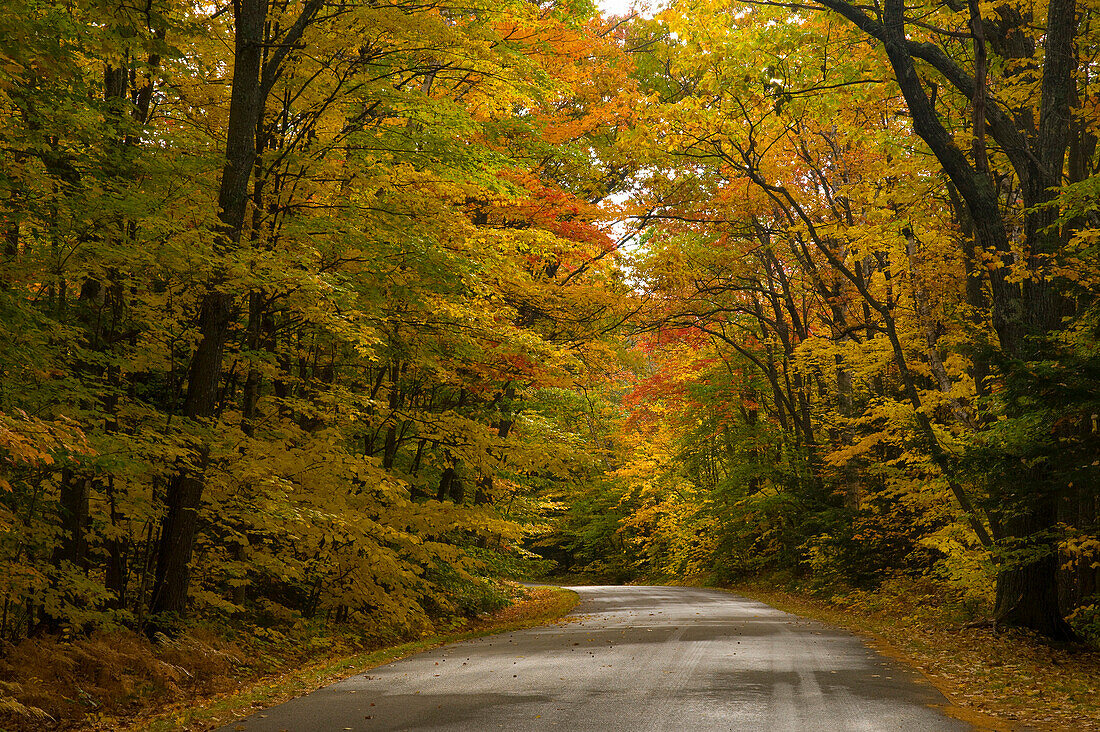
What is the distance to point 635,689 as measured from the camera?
8.07 metres

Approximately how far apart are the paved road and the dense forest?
2258 mm

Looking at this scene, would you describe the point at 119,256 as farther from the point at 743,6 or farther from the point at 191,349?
the point at 743,6

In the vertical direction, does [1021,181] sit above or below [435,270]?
above

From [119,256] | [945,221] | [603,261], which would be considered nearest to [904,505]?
[945,221]

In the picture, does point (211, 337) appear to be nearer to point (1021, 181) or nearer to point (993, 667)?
point (993, 667)

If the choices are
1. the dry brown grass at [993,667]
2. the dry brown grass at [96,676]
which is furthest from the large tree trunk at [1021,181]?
the dry brown grass at [96,676]

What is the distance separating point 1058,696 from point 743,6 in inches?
471

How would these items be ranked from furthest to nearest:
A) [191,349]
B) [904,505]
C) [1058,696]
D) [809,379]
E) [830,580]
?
[809,379]
[830,580]
[904,505]
[191,349]
[1058,696]

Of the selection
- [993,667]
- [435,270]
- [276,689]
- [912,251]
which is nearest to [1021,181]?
[912,251]

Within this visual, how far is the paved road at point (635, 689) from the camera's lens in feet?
21.8

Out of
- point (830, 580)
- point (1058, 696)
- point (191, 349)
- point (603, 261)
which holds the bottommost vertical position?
point (830, 580)

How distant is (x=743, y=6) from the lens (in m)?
14.8

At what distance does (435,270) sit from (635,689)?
6.61m

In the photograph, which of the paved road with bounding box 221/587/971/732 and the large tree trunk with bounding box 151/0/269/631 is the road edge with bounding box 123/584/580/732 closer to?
the paved road with bounding box 221/587/971/732
